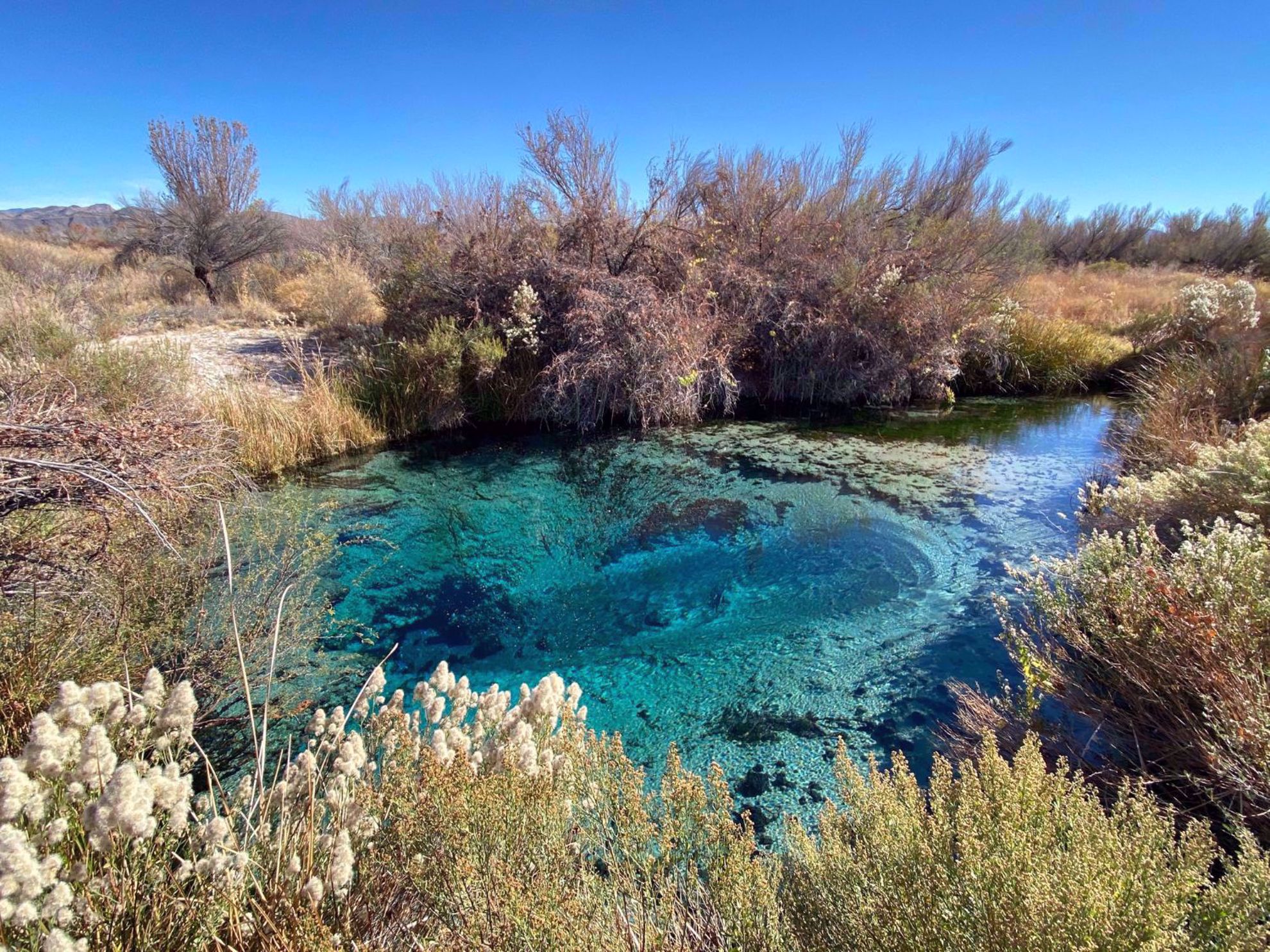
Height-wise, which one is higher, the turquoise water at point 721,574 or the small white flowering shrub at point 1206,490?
the small white flowering shrub at point 1206,490

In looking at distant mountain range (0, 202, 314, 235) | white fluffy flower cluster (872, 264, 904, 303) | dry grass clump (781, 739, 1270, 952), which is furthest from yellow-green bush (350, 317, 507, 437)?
distant mountain range (0, 202, 314, 235)

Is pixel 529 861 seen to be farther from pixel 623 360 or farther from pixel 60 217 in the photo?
pixel 60 217

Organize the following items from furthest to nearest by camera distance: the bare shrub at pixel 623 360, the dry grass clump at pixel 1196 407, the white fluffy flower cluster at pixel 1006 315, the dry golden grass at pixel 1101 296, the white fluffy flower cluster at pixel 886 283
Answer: the dry golden grass at pixel 1101 296 → the white fluffy flower cluster at pixel 1006 315 → the white fluffy flower cluster at pixel 886 283 → the bare shrub at pixel 623 360 → the dry grass clump at pixel 1196 407

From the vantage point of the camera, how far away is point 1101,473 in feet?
21.2

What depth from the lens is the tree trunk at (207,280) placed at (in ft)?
42.7

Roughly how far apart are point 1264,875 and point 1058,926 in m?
0.48

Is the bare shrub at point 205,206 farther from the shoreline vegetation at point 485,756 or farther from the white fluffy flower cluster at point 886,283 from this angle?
the white fluffy flower cluster at point 886,283

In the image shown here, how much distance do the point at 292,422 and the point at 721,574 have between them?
5677mm

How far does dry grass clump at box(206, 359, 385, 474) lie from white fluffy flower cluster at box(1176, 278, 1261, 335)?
14.1m

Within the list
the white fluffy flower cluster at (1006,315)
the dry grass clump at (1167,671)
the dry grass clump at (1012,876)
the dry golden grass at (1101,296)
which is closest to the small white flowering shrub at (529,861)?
the dry grass clump at (1012,876)

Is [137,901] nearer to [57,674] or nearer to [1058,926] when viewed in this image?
[57,674]

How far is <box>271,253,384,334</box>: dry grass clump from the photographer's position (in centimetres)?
1060

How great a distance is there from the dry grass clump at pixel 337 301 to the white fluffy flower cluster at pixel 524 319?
2815 mm

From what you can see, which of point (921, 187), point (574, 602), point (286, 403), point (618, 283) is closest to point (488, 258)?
point (618, 283)
